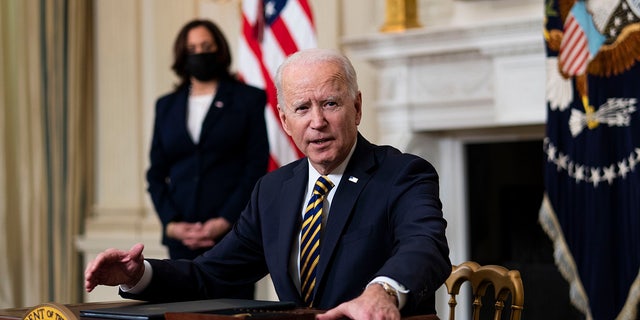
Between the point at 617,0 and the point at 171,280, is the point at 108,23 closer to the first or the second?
the point at 617,0

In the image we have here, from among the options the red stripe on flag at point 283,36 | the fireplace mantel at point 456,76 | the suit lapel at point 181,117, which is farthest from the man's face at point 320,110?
the red stripe on flag at point 283,36

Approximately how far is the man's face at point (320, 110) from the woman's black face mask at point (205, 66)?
2471 millimetres

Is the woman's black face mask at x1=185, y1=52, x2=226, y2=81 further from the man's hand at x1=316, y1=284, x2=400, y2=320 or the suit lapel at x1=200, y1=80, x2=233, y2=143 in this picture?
the man's hand at x1=316, y1=284, x2=400, y2=320

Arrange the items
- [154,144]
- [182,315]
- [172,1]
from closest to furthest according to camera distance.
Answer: [182,315]
[154,144]
[172,1]

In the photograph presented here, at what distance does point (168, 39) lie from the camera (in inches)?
271

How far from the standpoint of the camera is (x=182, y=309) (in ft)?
6.27

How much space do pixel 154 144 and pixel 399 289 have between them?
10.6 ft

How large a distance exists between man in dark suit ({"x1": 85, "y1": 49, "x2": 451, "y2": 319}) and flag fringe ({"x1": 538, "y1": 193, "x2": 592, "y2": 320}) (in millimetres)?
2490

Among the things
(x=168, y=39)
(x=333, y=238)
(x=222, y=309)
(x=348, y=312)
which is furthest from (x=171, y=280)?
(x=168, y=39)

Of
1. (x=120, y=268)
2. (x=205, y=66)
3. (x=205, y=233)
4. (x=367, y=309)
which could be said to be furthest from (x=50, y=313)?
(x=205, y=66)

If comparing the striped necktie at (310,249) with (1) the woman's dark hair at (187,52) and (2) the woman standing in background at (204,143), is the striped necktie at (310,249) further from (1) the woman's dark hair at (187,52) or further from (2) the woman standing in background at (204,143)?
(1) the woman's dark hair at (187,52)

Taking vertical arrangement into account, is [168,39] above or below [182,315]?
above

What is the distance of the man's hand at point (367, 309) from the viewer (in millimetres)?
1789

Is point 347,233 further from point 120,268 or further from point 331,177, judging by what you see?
point 120,268
